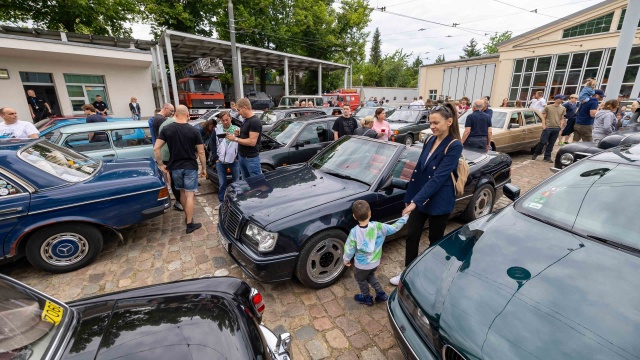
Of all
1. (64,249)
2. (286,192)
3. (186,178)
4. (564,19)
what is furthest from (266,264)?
(564,19)

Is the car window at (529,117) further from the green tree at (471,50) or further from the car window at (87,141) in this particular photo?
the green tree at (471,50)

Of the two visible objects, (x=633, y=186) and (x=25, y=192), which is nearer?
(x=633, y=186)

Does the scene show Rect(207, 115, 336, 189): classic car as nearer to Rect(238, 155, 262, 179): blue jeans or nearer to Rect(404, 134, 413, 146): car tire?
Rect(238, 155, 262, 179): blue jeans

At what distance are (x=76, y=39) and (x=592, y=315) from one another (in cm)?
2130

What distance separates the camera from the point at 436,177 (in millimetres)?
2664

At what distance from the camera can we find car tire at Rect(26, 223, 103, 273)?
3191 mm

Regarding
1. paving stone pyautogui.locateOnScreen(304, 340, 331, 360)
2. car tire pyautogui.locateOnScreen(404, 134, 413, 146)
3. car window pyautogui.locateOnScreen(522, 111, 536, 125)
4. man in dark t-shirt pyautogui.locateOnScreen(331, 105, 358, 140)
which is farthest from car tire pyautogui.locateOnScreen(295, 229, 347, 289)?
car window pyautogui.locateOnScreen(522, 111, 536, 125)

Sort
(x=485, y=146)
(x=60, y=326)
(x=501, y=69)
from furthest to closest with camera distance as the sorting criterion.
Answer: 1. (x=501, y=69)
2. (x=485, y=146)
3. (x=60, y=326)

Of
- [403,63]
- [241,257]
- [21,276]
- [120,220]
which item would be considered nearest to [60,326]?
[241,257]

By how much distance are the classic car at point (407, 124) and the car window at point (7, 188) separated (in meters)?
8.49

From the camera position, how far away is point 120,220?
359cm

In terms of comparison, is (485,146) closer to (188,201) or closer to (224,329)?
(188,201)

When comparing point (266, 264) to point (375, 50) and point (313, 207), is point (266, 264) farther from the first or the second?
point (375, 50)

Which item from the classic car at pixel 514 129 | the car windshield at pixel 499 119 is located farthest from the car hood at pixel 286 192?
the car windshield at pixel 499 119
